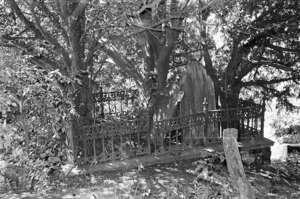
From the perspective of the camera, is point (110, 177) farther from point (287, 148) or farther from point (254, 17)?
point (287, 148)

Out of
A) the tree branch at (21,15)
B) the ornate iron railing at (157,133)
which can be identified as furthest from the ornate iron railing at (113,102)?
the tree branch at (21,15)

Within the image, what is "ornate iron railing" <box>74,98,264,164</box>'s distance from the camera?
7348 mm

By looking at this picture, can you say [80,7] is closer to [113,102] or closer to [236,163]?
[236,163]

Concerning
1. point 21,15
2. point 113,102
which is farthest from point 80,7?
point 113,102

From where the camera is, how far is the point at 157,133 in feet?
26.8

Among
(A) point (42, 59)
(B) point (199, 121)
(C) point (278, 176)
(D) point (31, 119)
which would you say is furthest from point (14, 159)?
(C) point (278, 176)

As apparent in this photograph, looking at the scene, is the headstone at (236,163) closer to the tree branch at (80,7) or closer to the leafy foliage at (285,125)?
the tree branch at (80,7)

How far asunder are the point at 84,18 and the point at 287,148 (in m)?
10.1

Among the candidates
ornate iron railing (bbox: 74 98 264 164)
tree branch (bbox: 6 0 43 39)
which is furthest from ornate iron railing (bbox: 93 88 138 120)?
tree branch (bbox: 6 0 43 39)

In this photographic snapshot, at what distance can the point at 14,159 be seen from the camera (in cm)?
657

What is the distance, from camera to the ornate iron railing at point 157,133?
735 cm

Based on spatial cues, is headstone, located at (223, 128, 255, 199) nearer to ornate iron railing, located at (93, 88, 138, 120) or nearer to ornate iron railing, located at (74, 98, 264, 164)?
ornate iron railing, located at (74, 98, 264, 164)

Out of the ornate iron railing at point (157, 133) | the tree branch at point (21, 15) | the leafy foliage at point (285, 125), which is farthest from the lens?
the leafy foliage at point (285, 125)

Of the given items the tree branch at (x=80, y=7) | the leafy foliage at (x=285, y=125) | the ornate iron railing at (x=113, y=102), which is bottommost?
the leafy foliage at (x=285, y=125)
